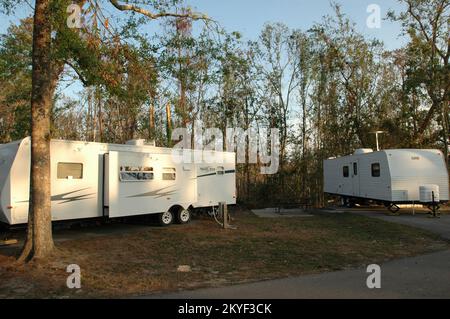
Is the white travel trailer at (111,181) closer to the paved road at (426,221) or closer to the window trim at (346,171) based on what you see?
the paved road at (426,221)

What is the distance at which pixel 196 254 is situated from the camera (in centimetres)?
969

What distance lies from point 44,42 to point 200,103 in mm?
19235

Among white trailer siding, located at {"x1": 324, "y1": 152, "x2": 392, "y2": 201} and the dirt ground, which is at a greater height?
white trailer siding, located at {"x1": 324, "y1": 152, "x2": 392, "y2": 201}

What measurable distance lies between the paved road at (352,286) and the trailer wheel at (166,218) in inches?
325

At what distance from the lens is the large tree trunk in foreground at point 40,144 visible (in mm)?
8578

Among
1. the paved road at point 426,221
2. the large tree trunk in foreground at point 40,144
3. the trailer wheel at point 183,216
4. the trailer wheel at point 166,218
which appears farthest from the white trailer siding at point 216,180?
the large tree trunk in foreground at point 40,144

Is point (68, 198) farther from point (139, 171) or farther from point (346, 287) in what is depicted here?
point (346, 287)

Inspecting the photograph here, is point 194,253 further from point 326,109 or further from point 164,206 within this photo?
point 326,109

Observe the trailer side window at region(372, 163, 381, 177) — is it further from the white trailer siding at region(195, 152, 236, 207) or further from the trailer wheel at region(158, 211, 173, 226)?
the trailer wheel at region(158, 211, 173, 226)

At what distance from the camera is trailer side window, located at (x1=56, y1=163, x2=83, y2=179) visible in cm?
1217

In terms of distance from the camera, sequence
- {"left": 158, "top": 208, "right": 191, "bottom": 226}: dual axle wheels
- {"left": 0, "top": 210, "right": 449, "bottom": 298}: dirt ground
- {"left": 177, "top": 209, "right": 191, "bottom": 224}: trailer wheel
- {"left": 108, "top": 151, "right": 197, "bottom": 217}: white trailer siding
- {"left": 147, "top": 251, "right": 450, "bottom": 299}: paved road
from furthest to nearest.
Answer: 1. {"left": 177, "top": 209, "right": 191, "bottom": 224}: trailer wheel
2. {"left": 158, "top": 208, "right": 191, "bottom": 226}: dual axle wheels
3. {"left": 108, "top": 151, "right": 197, "bottom": 217}: white trailer siding
4. {"left": 0, "top": 210, "right": 449, "bottom": 298}: dirt ground
5. {"left": 147, "top": 251, "right": 450, "bottom": 299}: paved road

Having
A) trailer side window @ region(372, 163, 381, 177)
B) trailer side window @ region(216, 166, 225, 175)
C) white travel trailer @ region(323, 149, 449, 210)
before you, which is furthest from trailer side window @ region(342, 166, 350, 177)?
trailer side window @ region(216, 166, 225, 175)

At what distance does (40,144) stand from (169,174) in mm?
6607

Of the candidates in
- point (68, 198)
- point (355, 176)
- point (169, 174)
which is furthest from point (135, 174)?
point (355, 176)
